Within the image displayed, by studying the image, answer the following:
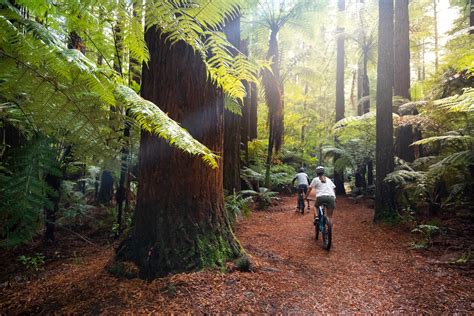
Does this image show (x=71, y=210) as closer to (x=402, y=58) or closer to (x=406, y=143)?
(x=406, y=143)

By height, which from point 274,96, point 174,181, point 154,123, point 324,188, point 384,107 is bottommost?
point 324,188

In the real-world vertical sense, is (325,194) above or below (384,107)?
below

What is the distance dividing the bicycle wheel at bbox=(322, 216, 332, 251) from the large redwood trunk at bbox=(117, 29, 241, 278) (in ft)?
8.19

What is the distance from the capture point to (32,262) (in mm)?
3783

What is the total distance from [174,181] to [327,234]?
3.30 m

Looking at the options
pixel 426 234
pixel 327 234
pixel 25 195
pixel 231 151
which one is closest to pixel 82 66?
pixel 25 195

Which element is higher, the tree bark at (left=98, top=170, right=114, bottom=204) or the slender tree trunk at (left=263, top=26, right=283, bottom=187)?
the slender tree trunk at (left=263, top=26, right=283, bottom=187)

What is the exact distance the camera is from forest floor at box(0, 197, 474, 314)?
7.91ft

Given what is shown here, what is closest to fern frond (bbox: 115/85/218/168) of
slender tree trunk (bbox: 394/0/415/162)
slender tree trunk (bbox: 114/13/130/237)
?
slender tree trunk (bbox: 114/13/130/237)

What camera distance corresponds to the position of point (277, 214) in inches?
321

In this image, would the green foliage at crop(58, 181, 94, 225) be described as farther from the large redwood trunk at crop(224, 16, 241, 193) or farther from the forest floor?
the large redwood trunk at crop(224, 16, 241, 193)

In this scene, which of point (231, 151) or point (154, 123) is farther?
point (231, 151)

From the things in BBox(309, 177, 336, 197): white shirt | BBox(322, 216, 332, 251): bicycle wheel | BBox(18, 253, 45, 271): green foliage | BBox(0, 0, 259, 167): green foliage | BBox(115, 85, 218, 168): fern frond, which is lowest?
BBox(18, 253, 45, 271): green foliage

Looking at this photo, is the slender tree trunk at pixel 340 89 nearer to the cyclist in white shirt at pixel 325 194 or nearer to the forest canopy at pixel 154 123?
the forest canopy at pixel 154 123
